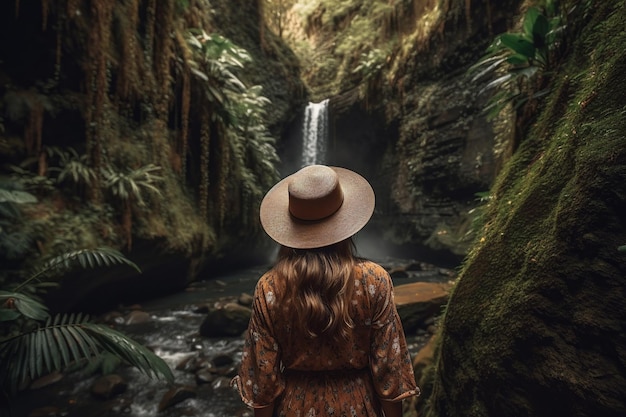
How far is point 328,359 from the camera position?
145 cm

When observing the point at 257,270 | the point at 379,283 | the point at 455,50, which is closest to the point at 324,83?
the point at 455,50

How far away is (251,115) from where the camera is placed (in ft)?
35.3

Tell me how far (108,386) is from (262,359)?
3.55m

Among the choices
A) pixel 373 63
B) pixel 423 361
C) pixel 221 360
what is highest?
pixel 373 63

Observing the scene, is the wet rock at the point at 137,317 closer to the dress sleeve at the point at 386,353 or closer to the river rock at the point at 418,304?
the river rock at the point at 418,304

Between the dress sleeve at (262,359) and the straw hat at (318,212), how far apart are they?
24 centimetres

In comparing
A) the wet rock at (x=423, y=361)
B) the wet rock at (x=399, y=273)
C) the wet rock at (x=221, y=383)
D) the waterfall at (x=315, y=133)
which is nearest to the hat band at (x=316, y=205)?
the wet rock at (x=423, y=361)

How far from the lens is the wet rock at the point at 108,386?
3832 millimetres

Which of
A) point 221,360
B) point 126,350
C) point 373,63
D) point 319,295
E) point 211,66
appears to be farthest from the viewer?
point 373,63

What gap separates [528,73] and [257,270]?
34.9 ft

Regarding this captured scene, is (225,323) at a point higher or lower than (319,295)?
lower

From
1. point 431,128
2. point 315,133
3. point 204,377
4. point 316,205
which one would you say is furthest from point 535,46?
point 315,133

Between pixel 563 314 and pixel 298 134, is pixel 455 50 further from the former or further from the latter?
pixel 563 314

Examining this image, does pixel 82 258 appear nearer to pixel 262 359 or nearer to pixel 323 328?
pixel 262 359
